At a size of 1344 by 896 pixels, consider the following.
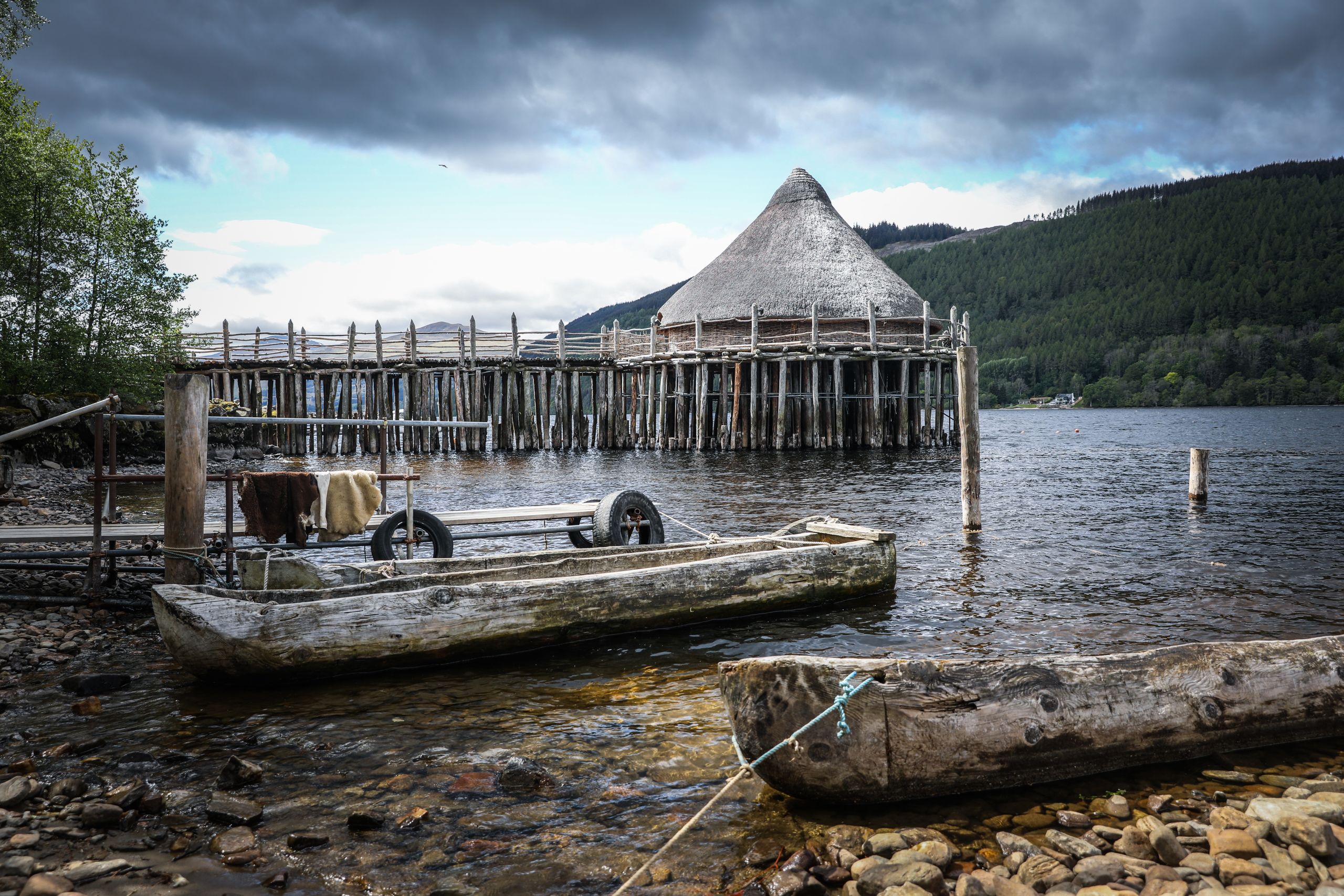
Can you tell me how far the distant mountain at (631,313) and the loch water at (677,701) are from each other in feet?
351

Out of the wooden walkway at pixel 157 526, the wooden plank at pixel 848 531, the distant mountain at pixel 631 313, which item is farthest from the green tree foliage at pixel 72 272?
the distant mountain at pixel 631 313

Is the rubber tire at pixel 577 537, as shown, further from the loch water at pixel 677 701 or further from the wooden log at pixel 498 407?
the wooden log at pixel 498 407

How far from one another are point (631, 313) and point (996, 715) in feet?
460

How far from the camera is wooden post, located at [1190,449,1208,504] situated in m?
15.8

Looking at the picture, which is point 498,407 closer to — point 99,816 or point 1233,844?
point 99,816

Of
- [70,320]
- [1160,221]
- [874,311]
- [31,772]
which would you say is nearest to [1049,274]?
[1160,221]

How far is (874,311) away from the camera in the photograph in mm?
27359

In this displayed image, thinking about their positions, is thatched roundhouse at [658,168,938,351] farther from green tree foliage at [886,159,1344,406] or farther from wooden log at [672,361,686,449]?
green tree foliage at [886,159,1344,406]

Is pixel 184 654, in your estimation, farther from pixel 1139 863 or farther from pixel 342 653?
pixel 1139 863

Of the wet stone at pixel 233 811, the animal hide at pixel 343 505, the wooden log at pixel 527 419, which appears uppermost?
the wooden log at pixel 527 419

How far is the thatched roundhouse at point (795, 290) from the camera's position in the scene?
29141 mm

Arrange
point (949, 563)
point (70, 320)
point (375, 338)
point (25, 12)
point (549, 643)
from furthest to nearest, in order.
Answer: point (375, 338) < point (70, 320) < point (25, 12) < point (949, 563) < point (549, 643)

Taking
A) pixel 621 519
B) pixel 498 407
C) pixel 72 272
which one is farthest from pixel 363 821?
pixel 498 407

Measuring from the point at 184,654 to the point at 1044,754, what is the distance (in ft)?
16.8
